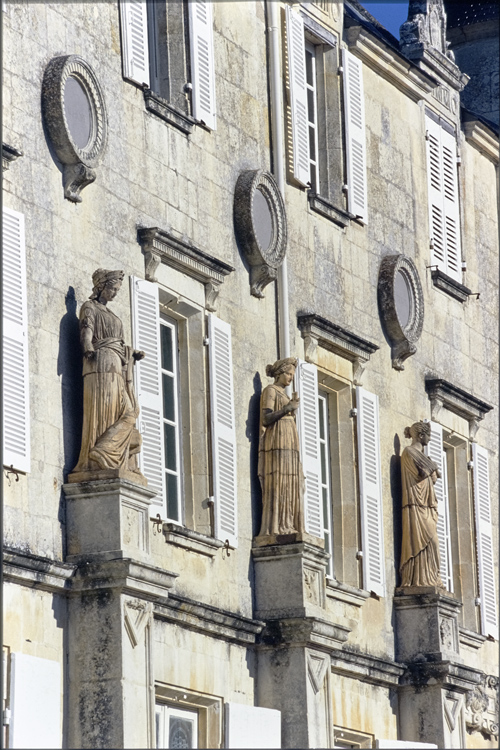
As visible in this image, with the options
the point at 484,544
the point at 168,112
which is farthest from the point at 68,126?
the point at 484,544

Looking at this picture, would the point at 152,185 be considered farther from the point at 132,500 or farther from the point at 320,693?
the point at 320,693

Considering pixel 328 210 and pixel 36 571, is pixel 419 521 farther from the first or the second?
pixel 36 571

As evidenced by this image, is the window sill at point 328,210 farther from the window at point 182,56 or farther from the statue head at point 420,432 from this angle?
the statue head at point 420,432

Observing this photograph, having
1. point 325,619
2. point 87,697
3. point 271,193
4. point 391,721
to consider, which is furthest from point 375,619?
point 87,697

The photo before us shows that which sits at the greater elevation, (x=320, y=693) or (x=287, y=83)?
(x=287, y=83)

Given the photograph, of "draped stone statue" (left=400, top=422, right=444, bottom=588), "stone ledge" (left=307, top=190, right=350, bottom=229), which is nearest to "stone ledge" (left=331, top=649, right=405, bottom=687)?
"draped stone statue" (left=400, top=422, right=444, bottom=588)

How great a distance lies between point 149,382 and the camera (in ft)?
55.5

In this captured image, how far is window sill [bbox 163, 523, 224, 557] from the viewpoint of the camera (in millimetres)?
16797

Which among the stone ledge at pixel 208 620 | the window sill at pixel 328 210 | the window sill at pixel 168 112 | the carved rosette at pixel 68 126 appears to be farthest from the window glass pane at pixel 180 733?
the window sill at pixel 328 210

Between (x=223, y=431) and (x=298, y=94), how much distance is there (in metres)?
3.87

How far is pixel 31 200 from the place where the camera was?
620 inches

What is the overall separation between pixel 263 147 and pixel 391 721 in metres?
5.37

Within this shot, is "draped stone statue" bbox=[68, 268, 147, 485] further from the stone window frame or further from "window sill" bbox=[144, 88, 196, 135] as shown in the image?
"window sill" bbox=[144, 88, 196, 135]

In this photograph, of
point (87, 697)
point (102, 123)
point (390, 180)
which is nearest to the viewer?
point (87, 697)
